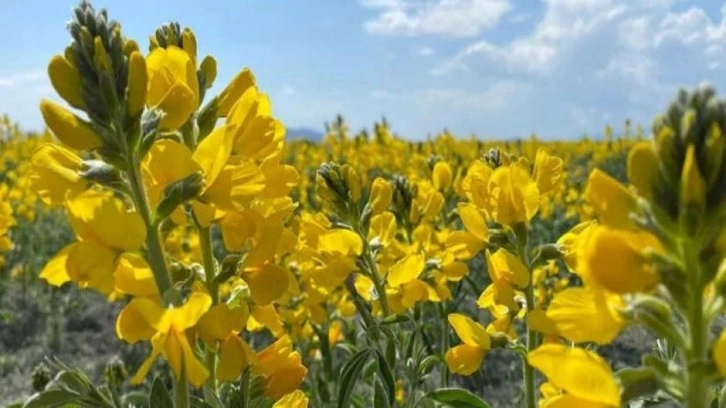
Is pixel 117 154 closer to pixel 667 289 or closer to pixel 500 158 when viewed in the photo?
pixel 667 289

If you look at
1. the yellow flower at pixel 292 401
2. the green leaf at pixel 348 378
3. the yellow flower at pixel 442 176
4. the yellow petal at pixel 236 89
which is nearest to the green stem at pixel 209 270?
the yellow flower at pixel 292 401

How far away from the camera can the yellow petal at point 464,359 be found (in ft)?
5.99

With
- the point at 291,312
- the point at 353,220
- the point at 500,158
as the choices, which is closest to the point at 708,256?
the point at 500,158

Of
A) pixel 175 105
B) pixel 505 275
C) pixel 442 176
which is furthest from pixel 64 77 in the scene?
pixel 442 176

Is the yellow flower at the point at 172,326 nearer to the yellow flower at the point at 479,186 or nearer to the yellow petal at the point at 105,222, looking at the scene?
the yellow petal at the point at 105,222

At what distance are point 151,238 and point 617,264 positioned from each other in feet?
2.46

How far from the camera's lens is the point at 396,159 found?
10.7m

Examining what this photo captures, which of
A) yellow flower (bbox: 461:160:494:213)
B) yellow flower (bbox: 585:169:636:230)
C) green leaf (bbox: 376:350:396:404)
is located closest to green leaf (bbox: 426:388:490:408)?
green leaf (bbox: 376:350:396:404)

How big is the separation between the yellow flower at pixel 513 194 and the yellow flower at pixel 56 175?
35.2 inches

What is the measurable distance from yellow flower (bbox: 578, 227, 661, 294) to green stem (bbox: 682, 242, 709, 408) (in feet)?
0.13

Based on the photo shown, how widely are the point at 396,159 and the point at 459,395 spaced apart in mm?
8899

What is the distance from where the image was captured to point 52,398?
1.40 meters

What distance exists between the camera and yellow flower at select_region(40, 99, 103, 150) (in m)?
1.42

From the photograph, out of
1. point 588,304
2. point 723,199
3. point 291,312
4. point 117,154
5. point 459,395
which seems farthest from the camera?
point 291,312
